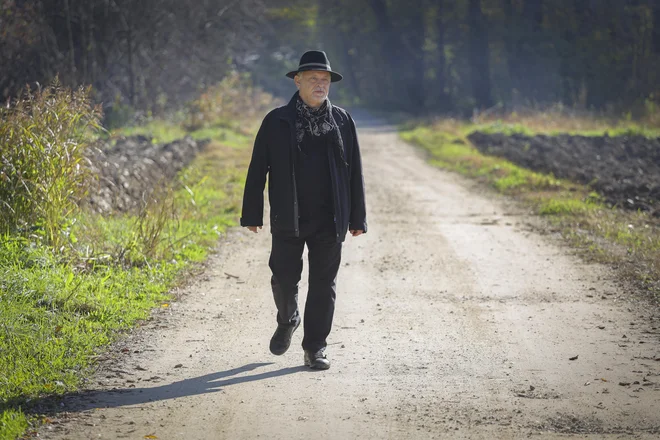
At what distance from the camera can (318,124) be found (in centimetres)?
625

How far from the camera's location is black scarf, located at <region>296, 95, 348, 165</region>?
624 centimetres

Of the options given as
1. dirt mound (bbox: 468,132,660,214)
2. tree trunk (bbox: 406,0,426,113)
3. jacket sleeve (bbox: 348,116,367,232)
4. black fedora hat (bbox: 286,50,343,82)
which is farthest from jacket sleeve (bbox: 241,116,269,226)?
tree trunk (bbox: 406,0,426,113)

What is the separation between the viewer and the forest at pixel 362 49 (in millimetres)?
27078

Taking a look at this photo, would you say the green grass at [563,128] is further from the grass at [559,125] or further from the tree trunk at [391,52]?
the tree trunk at [391,52]

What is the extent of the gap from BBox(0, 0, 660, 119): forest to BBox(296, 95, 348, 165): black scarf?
1481 centimetres

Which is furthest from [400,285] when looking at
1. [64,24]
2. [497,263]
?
[64,24]

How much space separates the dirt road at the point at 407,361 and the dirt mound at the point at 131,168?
7.14 ft

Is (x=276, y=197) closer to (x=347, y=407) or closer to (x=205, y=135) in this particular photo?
(x=347, y=407)

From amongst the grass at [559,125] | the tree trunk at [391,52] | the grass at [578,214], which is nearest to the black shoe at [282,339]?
the grass at [578,214]

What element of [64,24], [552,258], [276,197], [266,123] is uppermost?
[64,24]

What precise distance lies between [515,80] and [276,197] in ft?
190

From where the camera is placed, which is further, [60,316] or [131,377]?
[60,316]

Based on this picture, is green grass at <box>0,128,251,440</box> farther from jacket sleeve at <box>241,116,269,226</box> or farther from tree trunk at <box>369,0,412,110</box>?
tree trunk at <box>369,0,412,110</box>

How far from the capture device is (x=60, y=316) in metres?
7.27
